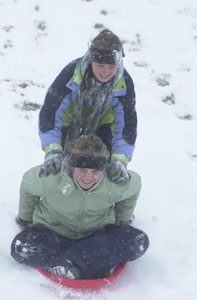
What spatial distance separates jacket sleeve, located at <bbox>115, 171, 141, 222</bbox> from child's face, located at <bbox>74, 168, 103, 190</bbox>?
0.26 meters

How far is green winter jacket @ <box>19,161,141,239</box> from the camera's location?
2164 mm

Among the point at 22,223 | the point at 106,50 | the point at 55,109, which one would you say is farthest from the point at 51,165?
the point at 106,50

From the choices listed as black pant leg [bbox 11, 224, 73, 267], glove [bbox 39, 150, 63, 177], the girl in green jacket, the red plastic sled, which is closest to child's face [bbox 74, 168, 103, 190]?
the girl in green jacket

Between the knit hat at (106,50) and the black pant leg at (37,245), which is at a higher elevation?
the knit hat at (106,50)

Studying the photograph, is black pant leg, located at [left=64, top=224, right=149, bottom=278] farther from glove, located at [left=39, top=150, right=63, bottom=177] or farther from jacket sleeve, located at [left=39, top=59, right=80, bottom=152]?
jacket sleeve, located at [left=39, top=59, right=80, bottom=152]

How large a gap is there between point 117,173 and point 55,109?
0.49 m

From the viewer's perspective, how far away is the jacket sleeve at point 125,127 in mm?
2312

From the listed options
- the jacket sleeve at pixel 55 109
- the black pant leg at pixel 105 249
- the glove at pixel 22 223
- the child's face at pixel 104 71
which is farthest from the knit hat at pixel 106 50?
the glove at pixel 22 223

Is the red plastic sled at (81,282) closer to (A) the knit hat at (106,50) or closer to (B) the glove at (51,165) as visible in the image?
(B) the glove at (51,165)

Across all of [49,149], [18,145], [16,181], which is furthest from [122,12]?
[49,149]

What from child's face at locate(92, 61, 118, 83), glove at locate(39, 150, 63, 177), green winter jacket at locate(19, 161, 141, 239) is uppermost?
child's face at locate(92, 61, 118, 83)

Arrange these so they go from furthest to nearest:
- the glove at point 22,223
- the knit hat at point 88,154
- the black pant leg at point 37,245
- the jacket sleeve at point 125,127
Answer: the glove at point 22,223, the jacket sleeve at point 125,127, the black pant leg at point 37,245, the knit hat at point 88,154

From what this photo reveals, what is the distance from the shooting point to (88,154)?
6.64 ft

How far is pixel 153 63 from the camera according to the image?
4738 millimetres
